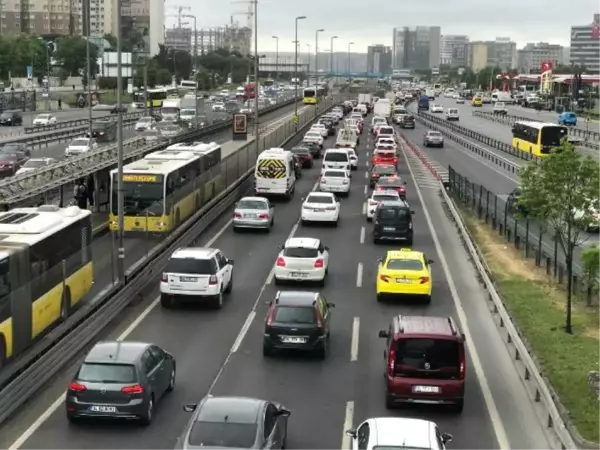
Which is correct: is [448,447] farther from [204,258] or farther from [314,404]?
[204,258]

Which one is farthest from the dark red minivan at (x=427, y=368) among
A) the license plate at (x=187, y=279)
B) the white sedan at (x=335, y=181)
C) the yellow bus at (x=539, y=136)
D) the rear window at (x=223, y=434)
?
the yellow bus at (x=539, y=136)

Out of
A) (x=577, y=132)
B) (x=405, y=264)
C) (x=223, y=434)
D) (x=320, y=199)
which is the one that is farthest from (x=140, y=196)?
(x=577, y=132)

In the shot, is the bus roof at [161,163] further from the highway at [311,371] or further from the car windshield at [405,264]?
the car windshield at [405,264]

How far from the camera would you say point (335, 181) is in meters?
49.6

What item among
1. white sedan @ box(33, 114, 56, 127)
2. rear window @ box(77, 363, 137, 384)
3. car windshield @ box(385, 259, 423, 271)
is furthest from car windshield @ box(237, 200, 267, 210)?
white sedan @ box(33, 114, 56, 127)

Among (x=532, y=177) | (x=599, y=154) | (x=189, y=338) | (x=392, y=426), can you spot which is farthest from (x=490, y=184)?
(x=392, y=426)

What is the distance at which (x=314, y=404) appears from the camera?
17.4 m

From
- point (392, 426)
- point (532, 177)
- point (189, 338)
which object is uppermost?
point (532, 177)

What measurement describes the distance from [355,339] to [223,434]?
1019 centimetres

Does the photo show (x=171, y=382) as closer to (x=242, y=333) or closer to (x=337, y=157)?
(x=242, y=333)

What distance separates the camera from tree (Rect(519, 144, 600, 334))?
2372cm

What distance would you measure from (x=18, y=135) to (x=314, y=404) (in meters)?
69.1

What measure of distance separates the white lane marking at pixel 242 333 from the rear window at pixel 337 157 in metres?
30.2

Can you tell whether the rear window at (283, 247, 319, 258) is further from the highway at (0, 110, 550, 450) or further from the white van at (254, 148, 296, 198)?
the white van at (254, 148, 296, 198)
